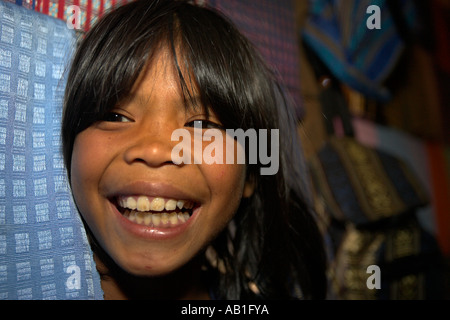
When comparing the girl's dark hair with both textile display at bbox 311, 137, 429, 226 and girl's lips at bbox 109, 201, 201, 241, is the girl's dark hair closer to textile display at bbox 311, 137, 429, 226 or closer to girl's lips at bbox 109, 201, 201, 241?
girl's lips at bbox 109, 201, 201, 241

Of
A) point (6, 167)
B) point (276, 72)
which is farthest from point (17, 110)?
point (276, 72)

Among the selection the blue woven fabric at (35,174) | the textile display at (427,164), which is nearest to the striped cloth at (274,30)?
the blue woven fabric at (35,174)

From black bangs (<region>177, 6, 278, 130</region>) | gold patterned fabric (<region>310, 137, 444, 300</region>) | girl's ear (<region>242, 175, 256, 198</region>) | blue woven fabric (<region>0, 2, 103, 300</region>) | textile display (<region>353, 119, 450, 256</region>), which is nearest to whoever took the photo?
blue woven fabric (<region>0, 2, 103, 300</region>)

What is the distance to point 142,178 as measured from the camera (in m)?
0.44

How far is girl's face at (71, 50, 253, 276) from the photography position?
17.4 inches

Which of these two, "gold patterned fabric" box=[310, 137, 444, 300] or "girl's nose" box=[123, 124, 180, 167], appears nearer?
"girl's nose" box=[123, 124, 180, 167]

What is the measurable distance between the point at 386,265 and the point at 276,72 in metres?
0.51

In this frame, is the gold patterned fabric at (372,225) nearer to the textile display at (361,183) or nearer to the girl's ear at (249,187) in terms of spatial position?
the textile display at (361,183)

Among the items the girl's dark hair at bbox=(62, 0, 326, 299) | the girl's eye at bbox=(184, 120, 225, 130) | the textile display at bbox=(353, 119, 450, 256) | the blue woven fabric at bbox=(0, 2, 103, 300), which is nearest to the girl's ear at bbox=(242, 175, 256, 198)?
the girl's dark hair at bbox=(62, 0, 326, 299)

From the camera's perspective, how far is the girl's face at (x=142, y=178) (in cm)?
44

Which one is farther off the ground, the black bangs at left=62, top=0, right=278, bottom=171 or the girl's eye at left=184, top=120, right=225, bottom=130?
the black bangs at left=62, top=0, right=278, bottom=171

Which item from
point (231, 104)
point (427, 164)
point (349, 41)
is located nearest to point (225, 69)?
point (231, 104)

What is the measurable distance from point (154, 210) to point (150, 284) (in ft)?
0.57
